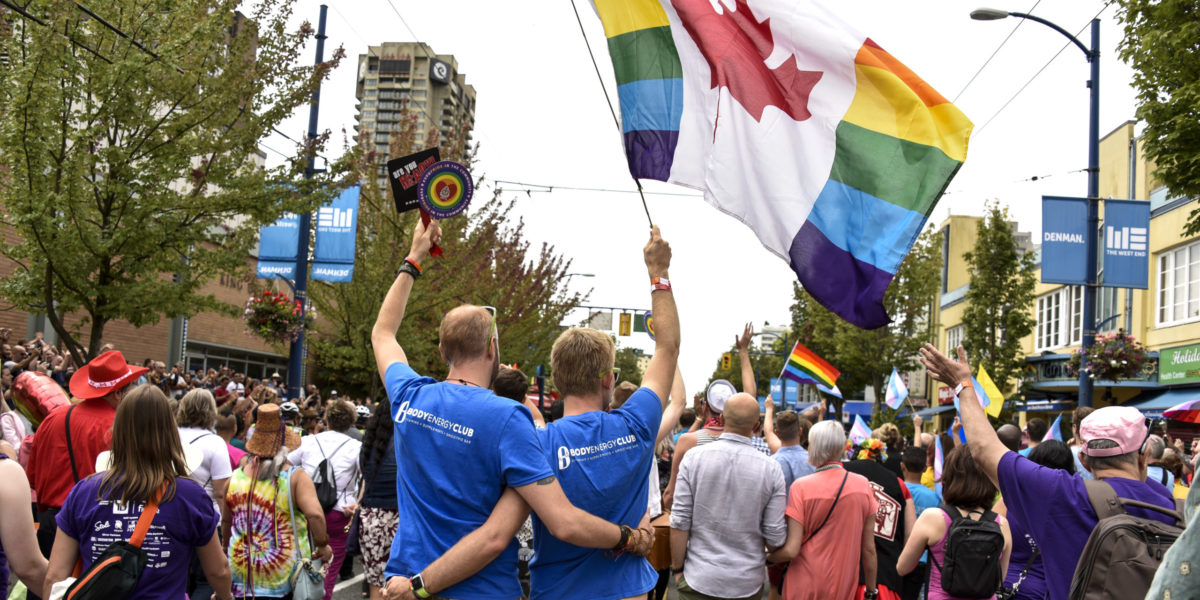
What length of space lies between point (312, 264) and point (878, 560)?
40.3 feet

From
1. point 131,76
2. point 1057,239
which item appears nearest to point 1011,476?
point 131,76

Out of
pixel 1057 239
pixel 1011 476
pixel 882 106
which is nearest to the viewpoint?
pixel 1011 476

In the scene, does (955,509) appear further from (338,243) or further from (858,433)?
(338,243)

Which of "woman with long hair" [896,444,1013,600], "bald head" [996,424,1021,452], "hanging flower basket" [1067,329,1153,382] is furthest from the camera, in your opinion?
"hanging flower basket" [1067,329,1153,382]

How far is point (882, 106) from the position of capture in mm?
4879

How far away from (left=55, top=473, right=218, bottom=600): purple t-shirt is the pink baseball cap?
361cm

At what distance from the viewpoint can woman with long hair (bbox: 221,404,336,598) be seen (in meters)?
5.86

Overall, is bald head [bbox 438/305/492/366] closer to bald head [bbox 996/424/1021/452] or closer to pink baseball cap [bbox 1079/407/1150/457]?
pink baseball cap [bbox 1079/407/1150/457]

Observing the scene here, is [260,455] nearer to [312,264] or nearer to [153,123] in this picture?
[153,123]

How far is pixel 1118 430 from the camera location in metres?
3.74

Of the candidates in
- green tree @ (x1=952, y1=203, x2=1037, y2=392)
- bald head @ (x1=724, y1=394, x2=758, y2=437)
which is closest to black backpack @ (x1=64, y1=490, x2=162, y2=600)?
bald head @ (x1=724, y1=394, x2=758, y2=437)

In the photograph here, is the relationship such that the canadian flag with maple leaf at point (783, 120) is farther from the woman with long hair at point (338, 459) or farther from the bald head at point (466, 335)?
the woman with long hair at point (338, 459)

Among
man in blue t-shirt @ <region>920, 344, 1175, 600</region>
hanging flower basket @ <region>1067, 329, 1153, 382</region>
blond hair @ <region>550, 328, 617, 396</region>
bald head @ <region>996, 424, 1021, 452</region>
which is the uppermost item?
hanging flower basket @ <region>1067, 329, 1153, 382</region>

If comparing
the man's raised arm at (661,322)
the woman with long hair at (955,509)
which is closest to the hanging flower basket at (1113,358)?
the woman with long hair at (955,509)
